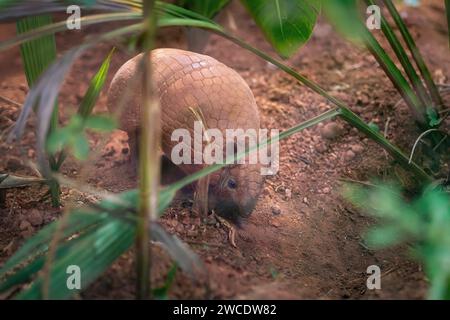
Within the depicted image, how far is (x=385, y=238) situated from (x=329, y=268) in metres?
0.98

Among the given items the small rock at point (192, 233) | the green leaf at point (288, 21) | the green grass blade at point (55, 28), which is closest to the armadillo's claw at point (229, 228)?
the small rock at point (192, 233)

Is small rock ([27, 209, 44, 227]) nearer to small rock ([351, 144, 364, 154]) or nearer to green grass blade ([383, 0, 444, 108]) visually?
small rock ([351, 144, 364, 154])

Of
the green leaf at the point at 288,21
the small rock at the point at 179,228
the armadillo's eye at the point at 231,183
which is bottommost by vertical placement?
the small rock at the point at 179,228

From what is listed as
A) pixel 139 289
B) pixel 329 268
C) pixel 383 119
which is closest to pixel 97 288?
pixel 139 289

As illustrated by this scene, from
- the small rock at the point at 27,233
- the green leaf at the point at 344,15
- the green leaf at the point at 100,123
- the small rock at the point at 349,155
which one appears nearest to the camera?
the green leaf at the point at 100,123

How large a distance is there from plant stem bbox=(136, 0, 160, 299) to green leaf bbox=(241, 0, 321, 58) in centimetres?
122

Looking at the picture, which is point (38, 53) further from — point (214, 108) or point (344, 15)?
point (344, 15)

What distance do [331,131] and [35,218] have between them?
166 centimetres

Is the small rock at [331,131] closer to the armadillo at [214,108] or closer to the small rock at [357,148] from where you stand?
the small rock at [357,148]

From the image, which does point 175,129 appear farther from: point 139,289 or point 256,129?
point 139,289

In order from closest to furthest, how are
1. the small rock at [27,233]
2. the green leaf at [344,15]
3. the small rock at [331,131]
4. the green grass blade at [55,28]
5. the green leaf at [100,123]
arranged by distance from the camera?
the green leaf at [100,123], the green leaf at [344,15], the green grass blade at [55,28], the small rock at [27,233], the small rock at [331,131]

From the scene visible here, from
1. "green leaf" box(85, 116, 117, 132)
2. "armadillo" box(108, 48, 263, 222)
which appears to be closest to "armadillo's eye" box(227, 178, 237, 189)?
"armadillo" box(108, 48, 263, 222)

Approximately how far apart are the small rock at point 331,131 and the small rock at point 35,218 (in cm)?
160

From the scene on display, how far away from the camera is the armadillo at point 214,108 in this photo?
253cm
